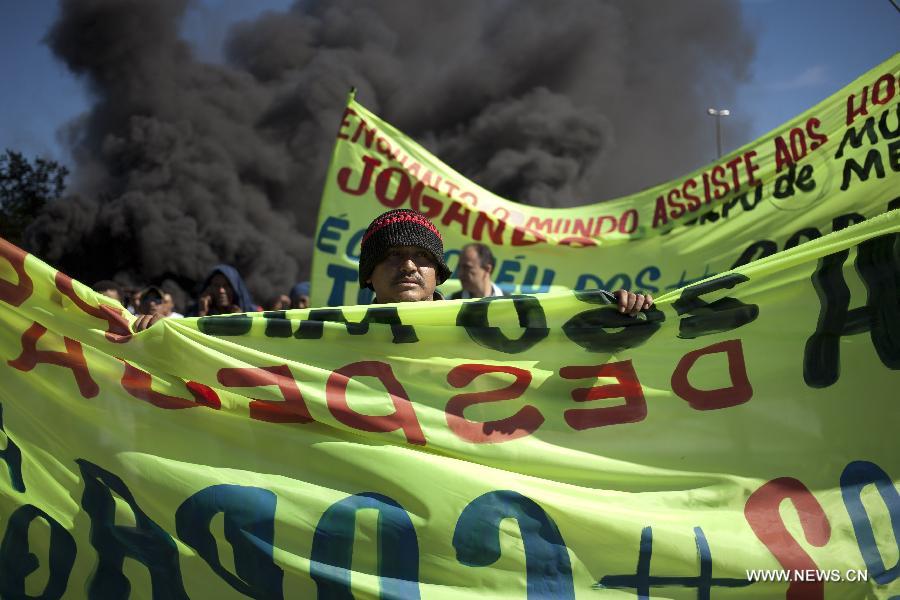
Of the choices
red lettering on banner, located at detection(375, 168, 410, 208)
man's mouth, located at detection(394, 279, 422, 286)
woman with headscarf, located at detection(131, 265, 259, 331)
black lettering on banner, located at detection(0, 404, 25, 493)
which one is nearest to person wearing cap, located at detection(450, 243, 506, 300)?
red lettering on banner, located at detection(375, 168, 410, 208)

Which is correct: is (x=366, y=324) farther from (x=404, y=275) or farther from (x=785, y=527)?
(x=785, y=527)

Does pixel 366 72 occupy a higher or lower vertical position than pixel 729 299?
higher

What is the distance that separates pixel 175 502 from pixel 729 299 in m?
1.63

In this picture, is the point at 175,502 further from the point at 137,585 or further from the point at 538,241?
the point at 538,241

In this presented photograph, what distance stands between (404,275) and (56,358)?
109cm

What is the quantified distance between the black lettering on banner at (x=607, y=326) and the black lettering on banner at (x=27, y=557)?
58.6 inches

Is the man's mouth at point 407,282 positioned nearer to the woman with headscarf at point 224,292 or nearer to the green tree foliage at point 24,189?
the woman with headscarf at point 224,292

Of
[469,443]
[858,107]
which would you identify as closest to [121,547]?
[469,443]

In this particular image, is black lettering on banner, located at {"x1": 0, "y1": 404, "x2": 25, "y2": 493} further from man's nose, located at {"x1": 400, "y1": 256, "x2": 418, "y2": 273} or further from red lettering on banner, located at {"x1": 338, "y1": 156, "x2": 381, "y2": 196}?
red lettering on banner, located at {"x1": 338, "y1": 156, "x2": 381, "y2": 196}

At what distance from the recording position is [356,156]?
5980 millimetres

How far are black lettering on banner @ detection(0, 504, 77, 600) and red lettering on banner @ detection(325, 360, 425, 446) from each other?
787 millimetres

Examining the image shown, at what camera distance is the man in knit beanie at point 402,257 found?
2824 mm

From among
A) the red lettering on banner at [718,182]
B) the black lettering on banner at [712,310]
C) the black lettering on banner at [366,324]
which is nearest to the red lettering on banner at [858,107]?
the red lettering on banner at [718,182]

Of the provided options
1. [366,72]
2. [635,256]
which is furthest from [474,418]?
[366,72]
